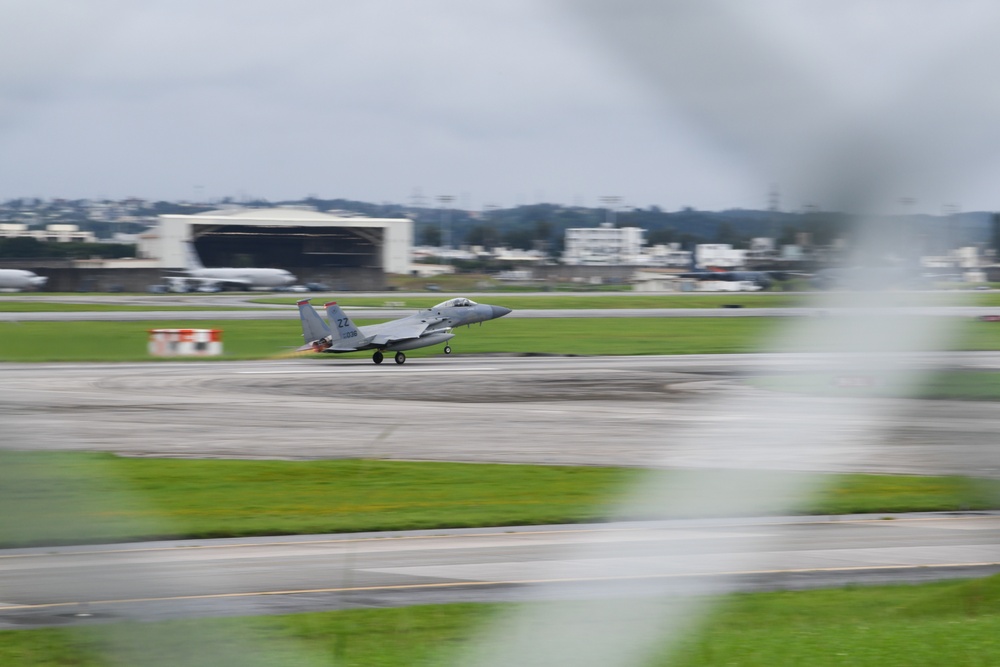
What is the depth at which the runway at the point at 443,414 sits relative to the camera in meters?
14.7

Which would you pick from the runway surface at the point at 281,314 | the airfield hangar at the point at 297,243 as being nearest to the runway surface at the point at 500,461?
the runway surface at the point at 281,314

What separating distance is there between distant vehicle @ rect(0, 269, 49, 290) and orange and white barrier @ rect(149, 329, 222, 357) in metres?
71.8

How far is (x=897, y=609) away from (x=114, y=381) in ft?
115

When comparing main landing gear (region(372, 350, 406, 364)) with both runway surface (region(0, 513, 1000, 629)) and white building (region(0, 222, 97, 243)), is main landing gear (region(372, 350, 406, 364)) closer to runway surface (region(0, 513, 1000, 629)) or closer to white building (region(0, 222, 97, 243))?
white building (region(0, 222, 97, 243))

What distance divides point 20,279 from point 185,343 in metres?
76.6

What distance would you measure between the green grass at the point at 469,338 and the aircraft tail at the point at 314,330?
87.5 inches

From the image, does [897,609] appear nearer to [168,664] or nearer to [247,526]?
[168,664]

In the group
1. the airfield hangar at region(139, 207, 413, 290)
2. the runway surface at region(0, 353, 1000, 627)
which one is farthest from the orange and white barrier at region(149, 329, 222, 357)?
the airfield hangar at region(139, 207, 413, 290)

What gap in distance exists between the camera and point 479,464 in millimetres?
24750

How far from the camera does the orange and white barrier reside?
5325cm

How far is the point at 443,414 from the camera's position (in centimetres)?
3322

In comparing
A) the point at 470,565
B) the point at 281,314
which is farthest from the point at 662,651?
the point at 281,314

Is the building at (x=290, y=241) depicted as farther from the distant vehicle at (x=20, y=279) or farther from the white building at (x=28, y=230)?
the white building at (x=28, y=230)

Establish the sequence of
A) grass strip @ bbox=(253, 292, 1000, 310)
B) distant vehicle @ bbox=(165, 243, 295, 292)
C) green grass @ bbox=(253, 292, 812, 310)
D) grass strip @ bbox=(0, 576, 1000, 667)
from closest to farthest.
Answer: grass strip @ bbox=(0, 576, 1000, 667) → grass strip @ bbox=(253, 292, 1000, 310) → green grass @ bbox=(253, 292, 812, 310) → distant vehicle @ bbox=(165, 243, 295, 292)
